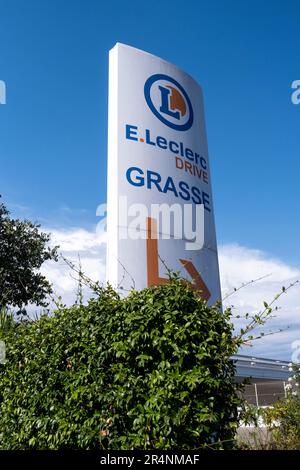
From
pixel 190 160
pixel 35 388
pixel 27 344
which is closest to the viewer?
pixel 35 388

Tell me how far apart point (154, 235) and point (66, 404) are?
225 inches

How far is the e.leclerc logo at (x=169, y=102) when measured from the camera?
38.9 feet

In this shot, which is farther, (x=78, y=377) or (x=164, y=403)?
(x=78, y=377)

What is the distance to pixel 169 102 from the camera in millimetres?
12227

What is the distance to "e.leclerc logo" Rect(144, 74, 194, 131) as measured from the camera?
11.9 meters

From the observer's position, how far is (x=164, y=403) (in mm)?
4820

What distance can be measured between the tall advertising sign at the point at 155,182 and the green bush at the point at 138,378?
4.21 meters

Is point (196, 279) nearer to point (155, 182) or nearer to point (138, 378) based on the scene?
point (155, 182)

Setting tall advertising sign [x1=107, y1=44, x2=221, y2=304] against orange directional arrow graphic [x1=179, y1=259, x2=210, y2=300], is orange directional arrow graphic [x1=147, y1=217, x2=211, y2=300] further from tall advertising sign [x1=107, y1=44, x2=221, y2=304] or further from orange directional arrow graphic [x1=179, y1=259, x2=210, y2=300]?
orange directional arrow graphic [x1=179, y1=259, x2=210, y2=300]

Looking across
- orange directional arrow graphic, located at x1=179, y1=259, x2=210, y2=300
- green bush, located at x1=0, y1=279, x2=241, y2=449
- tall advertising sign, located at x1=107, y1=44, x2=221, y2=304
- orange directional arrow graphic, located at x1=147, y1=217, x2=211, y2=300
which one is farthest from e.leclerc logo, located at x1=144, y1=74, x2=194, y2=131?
green bush, located at x1=0, y1=279, x2=241, y2=449

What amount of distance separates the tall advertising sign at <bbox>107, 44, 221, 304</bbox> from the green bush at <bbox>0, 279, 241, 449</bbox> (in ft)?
13.8
